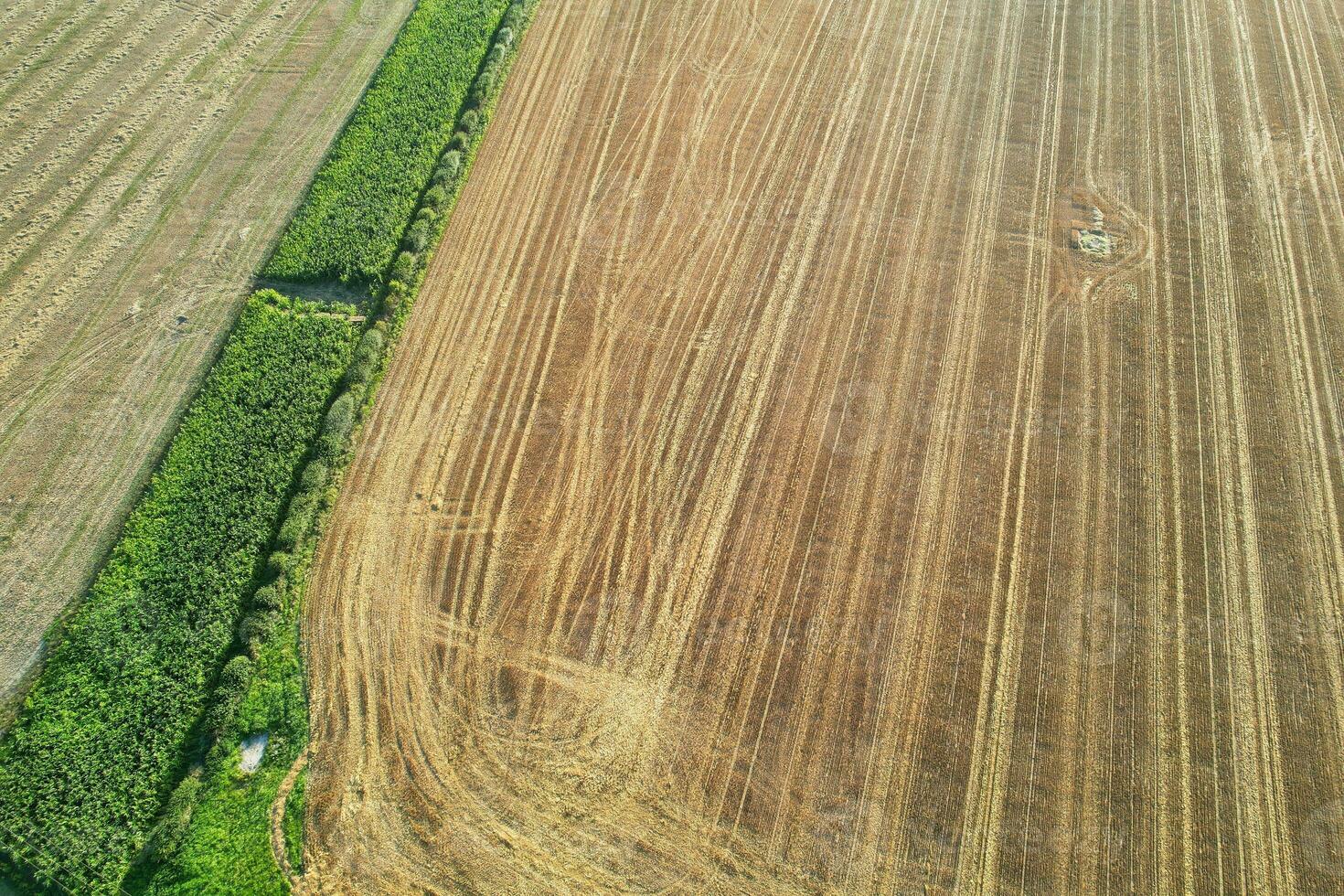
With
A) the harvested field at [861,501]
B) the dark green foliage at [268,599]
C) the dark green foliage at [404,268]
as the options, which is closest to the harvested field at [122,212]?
the dark green foliage at [268,599]

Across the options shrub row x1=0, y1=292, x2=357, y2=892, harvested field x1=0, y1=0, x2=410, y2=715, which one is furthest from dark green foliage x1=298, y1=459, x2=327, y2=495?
harvested field x1=0, y1=0, x2=410, y2=715

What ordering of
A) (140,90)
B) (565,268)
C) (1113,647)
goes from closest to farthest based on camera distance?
(1113,647)
(565,268)
(140,90)

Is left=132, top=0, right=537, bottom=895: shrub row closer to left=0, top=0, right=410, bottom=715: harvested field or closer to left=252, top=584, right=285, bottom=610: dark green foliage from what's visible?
left=252, top=584, right=285, bottom=610: dark green foliage

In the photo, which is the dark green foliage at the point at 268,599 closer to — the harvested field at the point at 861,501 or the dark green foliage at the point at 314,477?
the harvested field at the point at 861,501

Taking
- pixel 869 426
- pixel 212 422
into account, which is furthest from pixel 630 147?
pixel 212 422

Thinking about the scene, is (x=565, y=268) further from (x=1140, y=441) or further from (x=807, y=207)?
(x=1140, y=441)

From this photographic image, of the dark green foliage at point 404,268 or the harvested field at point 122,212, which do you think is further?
the dark green foliage at point 404,268
